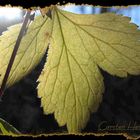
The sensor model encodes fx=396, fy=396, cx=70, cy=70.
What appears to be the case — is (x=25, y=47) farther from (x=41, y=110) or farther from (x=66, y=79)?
(x=41, y=110)

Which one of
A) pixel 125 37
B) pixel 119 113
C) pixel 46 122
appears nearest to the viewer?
pixel 125 37

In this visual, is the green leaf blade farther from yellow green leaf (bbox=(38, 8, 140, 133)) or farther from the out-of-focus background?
the out-of-focus background

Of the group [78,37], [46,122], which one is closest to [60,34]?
[78,37]

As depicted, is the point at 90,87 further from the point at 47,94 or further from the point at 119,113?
the point at 119,113

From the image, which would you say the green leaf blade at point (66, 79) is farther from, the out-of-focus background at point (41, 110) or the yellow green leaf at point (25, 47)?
the out-of-focus background at point (41, 110)

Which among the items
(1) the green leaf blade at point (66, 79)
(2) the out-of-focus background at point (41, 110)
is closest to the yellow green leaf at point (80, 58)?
(1) the green leaf blade at point (66, 79)

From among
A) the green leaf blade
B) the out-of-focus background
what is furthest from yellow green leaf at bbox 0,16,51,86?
the out-of-focus background

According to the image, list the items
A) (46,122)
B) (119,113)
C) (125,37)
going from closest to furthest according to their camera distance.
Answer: (125,37) → (46,122) → (119,113)
